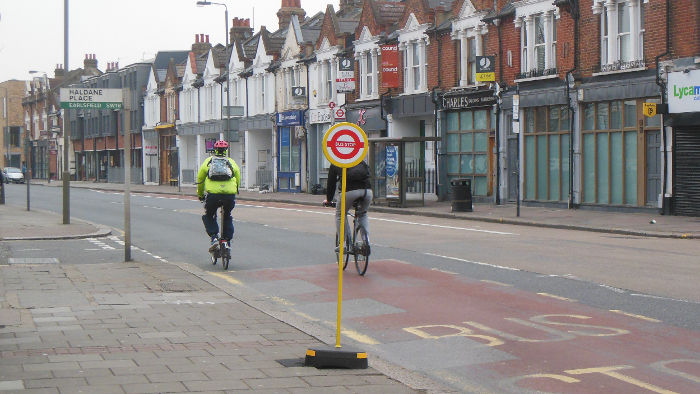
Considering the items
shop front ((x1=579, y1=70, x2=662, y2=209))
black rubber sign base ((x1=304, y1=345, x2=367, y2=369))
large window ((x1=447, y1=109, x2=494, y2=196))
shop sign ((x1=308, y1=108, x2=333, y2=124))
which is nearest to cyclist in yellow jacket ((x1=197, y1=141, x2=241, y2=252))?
black rubber sign base ((x1=304, y1=345, x2=367, y2=369))

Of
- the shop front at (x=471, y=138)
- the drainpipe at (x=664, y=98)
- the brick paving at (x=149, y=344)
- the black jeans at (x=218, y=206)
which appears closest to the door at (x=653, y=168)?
the drainpipe at (x=664, y=98)

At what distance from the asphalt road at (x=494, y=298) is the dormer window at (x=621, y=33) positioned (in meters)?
7.38

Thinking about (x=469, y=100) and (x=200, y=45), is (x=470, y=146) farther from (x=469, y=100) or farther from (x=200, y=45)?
(x=200, y=45)

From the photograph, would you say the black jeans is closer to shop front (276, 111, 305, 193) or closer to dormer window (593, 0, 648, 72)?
dormer window (593, 0, 648, 72)

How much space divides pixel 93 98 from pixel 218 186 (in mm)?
3105

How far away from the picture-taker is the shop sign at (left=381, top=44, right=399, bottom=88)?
127 ft

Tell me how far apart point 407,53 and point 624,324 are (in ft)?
99.8

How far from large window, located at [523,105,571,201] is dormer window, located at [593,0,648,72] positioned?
2.62 metres

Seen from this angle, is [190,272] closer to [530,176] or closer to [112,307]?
[112,307]

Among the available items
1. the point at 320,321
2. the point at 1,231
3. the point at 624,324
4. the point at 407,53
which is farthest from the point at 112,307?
the point at 407,53

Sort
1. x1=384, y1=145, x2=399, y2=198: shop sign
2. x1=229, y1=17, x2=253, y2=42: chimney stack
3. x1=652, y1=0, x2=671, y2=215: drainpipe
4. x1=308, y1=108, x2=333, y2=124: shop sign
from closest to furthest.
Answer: x1=652, y1=0, x2=671, y2=215: drainpipe → x1=384, y1=145, x2=399, y2=198: shop sign → x1=308, y1=108, x2=333, y2=124: shop sign → x1=229, y1=17, x2=253, y2=42: chimney stack

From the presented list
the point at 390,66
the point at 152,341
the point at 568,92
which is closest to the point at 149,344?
the point at 152,341

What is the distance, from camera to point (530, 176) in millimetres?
31156

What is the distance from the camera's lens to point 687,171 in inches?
971
